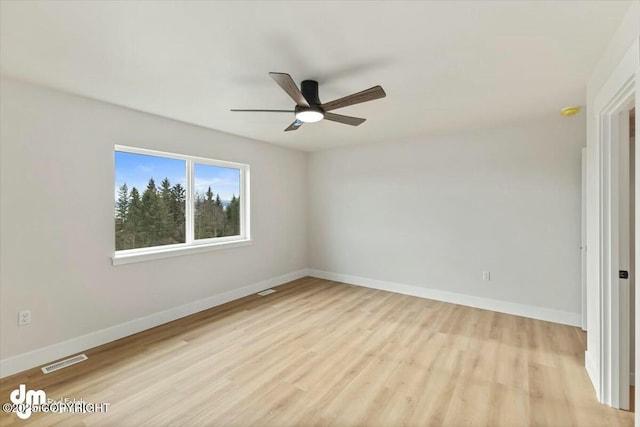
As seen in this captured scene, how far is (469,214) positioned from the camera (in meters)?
4.02

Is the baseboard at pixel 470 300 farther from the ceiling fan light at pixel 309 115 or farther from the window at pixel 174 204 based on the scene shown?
the ceiling fan light at pixel 309 115

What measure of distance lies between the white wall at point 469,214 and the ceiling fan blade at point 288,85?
109 inches

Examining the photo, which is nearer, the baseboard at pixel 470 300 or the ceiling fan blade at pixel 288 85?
Answer: the ceiling fan blade at pixel 288 85

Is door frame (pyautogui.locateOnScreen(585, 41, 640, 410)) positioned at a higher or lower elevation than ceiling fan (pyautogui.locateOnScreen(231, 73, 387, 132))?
lower

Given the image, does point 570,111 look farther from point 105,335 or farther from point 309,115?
point 105,335

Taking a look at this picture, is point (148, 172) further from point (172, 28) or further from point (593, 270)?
point (593, 270)

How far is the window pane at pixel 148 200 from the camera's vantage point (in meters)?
3.18

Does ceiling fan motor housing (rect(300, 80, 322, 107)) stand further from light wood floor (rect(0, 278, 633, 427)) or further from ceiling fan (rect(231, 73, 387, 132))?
light wood floor (rect(0, 278, 633, 427))

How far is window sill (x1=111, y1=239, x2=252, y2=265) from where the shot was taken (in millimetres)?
3064

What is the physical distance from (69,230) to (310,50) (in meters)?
2.75

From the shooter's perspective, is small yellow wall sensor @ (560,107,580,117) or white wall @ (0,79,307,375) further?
small yellow wall sensor @ (560,107,580,117)

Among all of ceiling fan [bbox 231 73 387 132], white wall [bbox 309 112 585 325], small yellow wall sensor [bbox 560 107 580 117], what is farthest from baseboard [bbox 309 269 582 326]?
ceiling fan [bbox 231 73 387 132]
